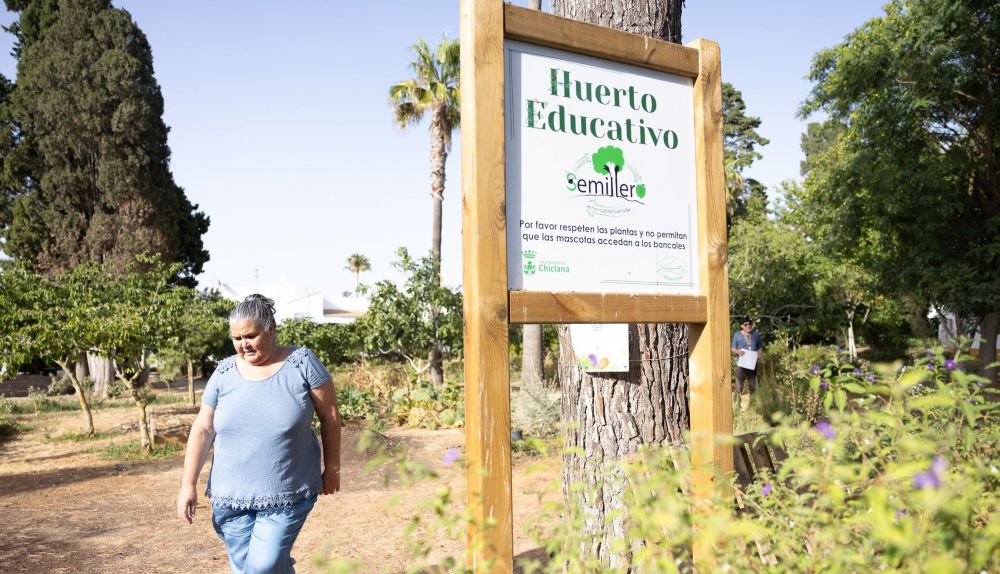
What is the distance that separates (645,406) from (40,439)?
1202 centimetres

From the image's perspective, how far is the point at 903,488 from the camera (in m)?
1.36

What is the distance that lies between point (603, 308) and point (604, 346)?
0.98 metres

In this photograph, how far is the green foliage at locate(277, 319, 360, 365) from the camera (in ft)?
69.0

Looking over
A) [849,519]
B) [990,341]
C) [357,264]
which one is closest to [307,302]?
[357,264]

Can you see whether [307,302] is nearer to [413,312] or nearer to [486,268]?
[413,312]

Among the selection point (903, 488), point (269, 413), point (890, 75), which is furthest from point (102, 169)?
point (903, 488)

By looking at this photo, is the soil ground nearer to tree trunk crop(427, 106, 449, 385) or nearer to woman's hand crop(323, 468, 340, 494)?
woman's hand crop(323, 468, 340, 494)

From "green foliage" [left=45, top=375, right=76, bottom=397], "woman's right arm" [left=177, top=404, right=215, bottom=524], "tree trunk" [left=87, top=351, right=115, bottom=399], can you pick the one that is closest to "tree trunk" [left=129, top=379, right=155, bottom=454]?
"woman's right arm" [left=177, top=404, right=215, bottom=524]

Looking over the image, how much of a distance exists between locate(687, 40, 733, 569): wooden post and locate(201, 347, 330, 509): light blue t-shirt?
1588 mm

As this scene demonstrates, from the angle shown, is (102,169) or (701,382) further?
(102,169)

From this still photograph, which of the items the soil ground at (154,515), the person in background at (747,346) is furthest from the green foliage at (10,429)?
the person in background at (747,346)

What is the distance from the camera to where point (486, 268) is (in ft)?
7.27

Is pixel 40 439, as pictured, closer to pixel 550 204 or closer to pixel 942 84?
pixel 550 204

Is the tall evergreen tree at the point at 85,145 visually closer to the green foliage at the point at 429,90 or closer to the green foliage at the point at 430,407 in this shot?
the green foliage at the point at 429,90
